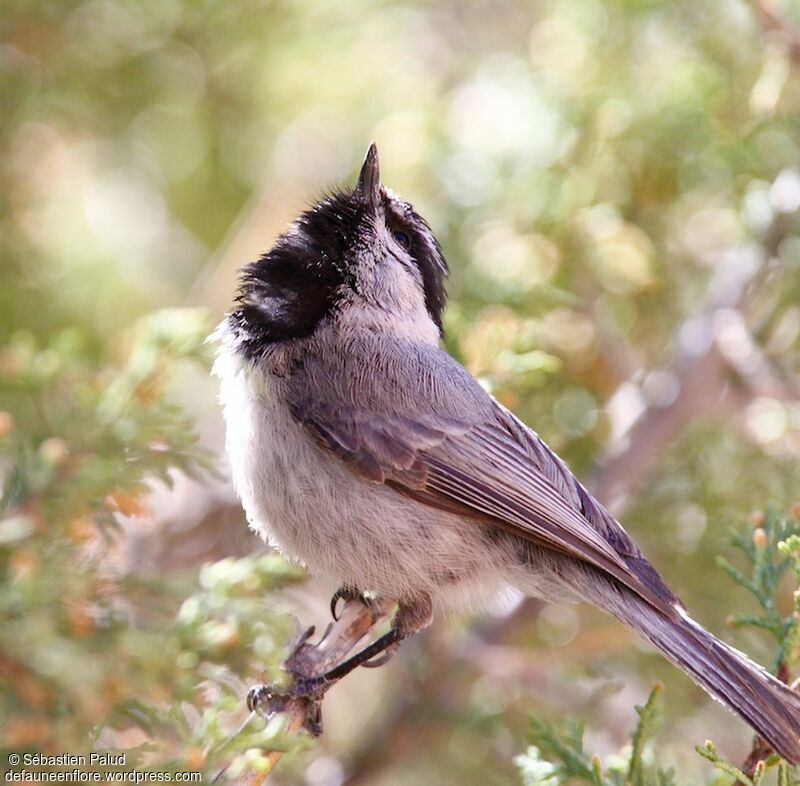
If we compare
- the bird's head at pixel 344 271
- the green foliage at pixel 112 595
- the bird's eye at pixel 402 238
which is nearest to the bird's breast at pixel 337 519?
the green foliage at pixel 112 595

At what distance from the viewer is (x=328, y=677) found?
95.9 inches

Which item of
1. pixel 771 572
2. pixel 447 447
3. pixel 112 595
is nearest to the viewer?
pixel 112 595

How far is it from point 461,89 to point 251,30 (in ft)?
2.91

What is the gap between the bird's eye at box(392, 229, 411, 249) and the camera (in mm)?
2984

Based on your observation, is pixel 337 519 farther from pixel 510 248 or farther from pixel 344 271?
pixel 510 248

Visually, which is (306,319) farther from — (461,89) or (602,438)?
(461,89)

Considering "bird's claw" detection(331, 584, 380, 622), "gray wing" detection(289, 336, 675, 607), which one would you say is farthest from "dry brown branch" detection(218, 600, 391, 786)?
"gray wing" detection(289, 336, 675, 607)

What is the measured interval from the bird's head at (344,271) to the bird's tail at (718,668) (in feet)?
3.32

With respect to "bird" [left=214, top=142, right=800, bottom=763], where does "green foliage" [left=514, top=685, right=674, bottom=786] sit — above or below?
below

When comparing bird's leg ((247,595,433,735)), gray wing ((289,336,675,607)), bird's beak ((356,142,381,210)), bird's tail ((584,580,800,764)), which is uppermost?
bird's beak ((356,142,381,210))

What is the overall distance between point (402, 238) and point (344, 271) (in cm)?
27

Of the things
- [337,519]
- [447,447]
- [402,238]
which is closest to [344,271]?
[402,238]

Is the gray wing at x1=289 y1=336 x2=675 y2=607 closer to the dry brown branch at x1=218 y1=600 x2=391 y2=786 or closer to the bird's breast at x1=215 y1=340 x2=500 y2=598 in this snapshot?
the bird's breast at x1=215 y1=340 x2=500 y2=598

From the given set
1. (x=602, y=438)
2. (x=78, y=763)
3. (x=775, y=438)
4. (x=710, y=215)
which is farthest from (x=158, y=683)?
(x=710, y=215)
